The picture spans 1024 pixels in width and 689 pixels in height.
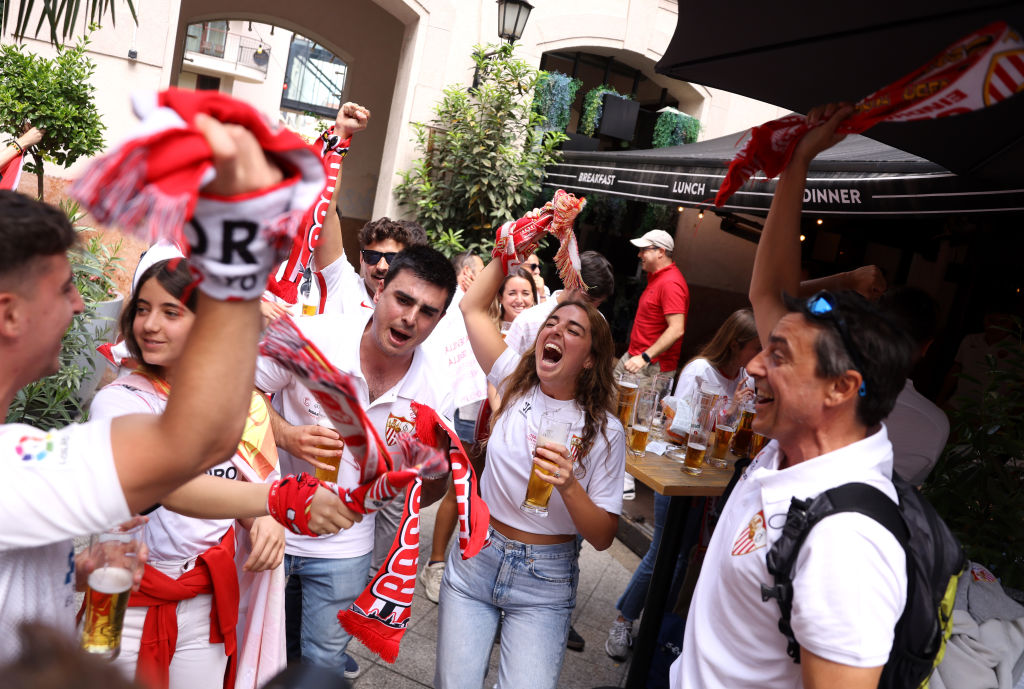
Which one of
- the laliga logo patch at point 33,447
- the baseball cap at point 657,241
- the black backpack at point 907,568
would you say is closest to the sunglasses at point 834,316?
the black backpack at point 907,568

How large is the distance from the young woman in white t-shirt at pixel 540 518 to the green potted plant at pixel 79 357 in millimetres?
2837

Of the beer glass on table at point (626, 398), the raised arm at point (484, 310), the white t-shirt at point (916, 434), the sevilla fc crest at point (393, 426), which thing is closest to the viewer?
the sevilla fc crest at point (393, 426)

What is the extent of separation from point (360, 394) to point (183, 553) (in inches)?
29.6

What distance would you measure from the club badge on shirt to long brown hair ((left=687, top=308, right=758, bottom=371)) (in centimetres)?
255

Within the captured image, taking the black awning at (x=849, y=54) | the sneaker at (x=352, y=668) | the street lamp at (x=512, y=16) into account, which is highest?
the street lamp at (x=512, y=16)

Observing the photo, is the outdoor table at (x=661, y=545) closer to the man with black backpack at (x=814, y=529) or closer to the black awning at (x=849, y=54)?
the man with black backpack at (x=814, y=529)

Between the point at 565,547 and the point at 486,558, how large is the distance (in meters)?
0.29

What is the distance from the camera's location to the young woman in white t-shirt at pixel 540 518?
8.80 feet

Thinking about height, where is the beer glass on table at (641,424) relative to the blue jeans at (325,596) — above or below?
above

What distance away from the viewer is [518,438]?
2.87 m

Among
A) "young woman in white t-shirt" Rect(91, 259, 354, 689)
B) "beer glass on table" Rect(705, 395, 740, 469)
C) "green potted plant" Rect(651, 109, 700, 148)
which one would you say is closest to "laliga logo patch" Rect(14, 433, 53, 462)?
"young woman in white t-shirt" Rect(91, 259, 354, 689)

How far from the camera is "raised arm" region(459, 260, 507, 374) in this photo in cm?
323

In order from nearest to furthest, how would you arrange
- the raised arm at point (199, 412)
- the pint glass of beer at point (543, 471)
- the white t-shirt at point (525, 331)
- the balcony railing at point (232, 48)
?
the raised arm at point (199, 412), the pint glass of beer at point (543, 471), the white t-shirt at point (525, 331), the balcony railing at point (232, 48)

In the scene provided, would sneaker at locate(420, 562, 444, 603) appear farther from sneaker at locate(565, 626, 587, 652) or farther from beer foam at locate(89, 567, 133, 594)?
beer foam at locate(89, 567, 133, 594)
